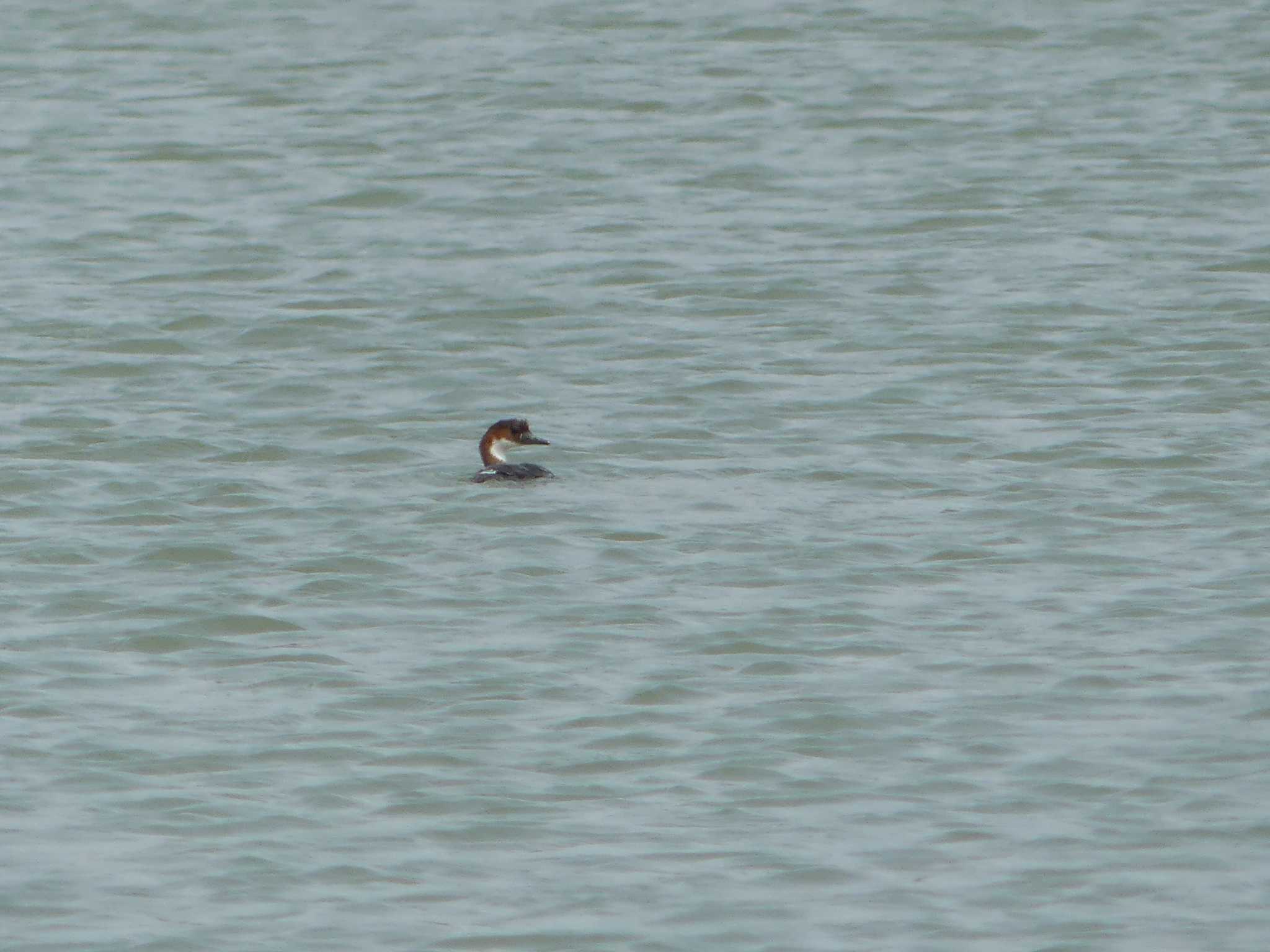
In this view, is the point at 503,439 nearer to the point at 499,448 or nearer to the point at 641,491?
the point at 499,448

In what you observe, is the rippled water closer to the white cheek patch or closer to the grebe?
the grebe

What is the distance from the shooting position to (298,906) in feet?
27.5

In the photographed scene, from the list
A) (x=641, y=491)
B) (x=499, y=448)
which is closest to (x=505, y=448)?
(x=499, y=448)

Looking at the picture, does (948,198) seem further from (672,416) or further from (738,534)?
(738,534)

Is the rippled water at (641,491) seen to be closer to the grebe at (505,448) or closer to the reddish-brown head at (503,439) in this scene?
the grebe at (505,448)

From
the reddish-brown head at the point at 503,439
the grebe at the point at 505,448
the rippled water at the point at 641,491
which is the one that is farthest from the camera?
the reddish-brown head at the point at 503,439

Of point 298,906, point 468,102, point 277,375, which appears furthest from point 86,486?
point 468,102

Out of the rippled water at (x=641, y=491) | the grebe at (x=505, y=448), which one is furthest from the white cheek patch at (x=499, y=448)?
the rippled water at (x=641, y=491)

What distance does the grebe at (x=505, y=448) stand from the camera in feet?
42.7

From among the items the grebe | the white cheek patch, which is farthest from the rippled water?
the white cheek patch

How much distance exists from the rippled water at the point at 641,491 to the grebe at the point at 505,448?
0.32ft

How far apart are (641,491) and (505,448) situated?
2.33 ft

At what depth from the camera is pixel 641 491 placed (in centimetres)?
1305

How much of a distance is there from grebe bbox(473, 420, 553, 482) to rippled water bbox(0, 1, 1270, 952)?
0.32 ft
